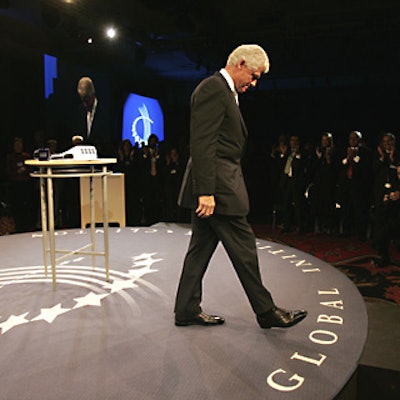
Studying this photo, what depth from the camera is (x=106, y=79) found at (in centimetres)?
1049

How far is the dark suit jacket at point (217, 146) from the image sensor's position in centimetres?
203

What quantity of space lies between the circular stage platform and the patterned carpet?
26.5 inches

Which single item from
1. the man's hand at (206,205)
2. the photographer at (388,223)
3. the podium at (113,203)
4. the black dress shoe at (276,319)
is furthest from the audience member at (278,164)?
the man's hand at (206,205)

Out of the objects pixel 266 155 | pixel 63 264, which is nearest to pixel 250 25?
pixel 266 155

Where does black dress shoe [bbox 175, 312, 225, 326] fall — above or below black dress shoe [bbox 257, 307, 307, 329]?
below

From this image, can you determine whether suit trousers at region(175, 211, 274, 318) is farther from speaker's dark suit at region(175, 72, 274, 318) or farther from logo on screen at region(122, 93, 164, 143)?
logo on screen at region(122, 93, 164, 143)

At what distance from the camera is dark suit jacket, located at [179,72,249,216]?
6.65 ft

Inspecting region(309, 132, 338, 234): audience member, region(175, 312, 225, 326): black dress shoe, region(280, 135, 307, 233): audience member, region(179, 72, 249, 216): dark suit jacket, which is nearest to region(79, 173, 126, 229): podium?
region(280, 135, 307, 233): audience member

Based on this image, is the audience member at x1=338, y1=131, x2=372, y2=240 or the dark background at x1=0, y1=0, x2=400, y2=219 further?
the dark background at x1=0, y1=0, x2=400, y2=219

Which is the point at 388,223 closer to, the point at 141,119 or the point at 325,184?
the point at 325,184

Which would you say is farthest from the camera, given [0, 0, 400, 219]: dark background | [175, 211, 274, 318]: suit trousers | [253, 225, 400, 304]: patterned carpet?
[0, 0, 400, 219]: dark background

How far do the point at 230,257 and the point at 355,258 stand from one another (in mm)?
2961

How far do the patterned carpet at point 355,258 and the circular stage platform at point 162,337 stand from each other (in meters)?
0.67

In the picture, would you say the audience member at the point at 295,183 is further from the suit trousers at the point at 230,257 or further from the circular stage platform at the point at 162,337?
the suit trousers at the point at 230,257
